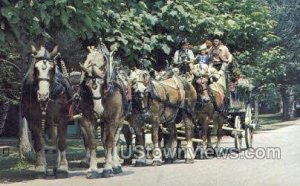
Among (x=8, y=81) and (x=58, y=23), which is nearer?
(x=58, y=23)

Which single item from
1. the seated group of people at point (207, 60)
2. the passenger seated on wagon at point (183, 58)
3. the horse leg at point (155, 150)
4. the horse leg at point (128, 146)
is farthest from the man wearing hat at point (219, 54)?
the horse leg at point (155, 150)

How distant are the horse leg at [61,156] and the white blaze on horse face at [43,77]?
1.25m

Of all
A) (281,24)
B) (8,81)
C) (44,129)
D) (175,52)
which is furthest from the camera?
(281,24)

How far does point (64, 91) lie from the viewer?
1216 centimetres

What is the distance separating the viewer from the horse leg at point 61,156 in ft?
39.5

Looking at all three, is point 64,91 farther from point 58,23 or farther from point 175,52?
point 175,52

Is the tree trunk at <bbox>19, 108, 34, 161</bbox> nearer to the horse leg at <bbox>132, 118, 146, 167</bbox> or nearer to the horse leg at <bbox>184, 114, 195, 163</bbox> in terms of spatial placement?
the horse leg at <bbox>132, 118, 146, 167</bbox>

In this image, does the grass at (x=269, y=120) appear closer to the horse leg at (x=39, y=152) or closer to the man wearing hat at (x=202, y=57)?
the man wearing hat at (x=202, y=57)

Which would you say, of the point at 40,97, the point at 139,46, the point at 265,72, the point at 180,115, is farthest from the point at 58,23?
the point at 265,72

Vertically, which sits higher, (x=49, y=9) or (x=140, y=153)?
(x=49, y=9)

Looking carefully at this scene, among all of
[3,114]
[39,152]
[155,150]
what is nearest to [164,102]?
[155,150]

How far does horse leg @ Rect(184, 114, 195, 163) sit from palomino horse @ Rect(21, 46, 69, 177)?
3721 millimetres

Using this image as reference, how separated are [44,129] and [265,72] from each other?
29.5 meters

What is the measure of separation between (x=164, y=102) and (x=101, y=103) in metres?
3.21
